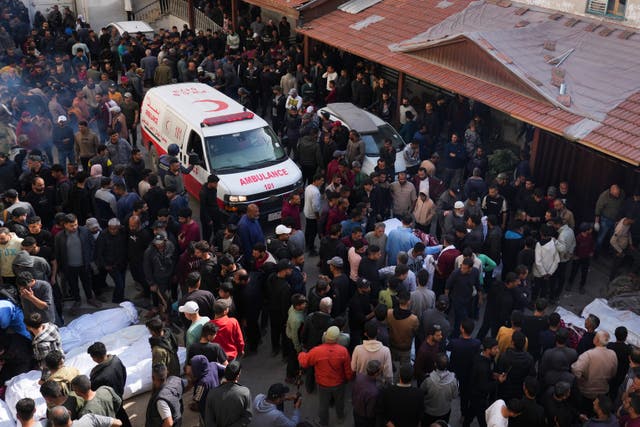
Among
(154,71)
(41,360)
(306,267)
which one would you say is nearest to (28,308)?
(41,360)

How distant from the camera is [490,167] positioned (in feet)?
43.2

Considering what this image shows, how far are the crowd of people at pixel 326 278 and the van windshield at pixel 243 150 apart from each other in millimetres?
779

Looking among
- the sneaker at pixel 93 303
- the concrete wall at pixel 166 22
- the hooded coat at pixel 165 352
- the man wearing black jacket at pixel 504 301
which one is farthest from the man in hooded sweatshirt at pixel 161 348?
the concrete wall at pixel 166 22

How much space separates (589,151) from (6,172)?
1013 cm

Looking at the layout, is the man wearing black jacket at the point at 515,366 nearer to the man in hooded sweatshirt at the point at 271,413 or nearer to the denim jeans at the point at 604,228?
the man in hooded sweatshirt at the point at 271,413

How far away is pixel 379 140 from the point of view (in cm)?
1398

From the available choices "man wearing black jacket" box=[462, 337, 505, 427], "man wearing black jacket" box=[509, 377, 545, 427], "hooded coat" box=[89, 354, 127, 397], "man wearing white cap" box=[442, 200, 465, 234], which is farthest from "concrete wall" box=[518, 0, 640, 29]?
"hooded coat" box=[89, 354, 127, 397]

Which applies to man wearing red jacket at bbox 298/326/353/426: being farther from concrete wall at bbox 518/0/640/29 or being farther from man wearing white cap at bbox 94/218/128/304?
A: concrete wall at bbox 518/0/640/29

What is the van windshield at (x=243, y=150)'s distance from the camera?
1226 centimetres

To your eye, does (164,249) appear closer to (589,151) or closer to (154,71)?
(589,151)

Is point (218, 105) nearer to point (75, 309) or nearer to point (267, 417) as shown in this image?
point (75, 309)

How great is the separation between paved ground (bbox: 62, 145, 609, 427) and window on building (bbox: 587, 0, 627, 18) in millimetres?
5408

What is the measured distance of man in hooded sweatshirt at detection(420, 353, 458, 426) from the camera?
6820 mm

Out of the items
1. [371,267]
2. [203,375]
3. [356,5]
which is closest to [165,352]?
[203,375]
